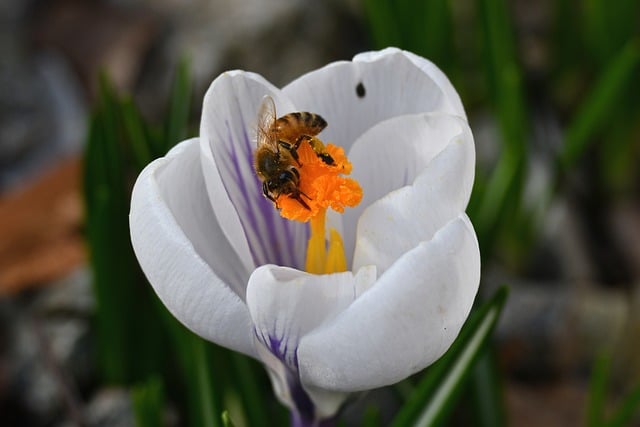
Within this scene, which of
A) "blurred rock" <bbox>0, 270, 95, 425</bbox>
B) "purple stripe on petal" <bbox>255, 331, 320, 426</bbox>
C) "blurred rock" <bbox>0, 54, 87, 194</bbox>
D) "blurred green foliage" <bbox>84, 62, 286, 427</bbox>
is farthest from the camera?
"blurred rock" <bbox>0, 54, 87, 194</bbox>

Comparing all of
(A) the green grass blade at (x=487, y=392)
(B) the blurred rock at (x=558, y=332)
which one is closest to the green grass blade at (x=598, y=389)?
(A) the green grass blade at (x=487, y=392)

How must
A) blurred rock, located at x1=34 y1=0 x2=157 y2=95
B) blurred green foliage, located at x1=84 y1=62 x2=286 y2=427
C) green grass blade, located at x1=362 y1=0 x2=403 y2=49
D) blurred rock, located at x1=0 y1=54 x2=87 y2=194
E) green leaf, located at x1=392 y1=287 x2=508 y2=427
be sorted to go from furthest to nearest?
blurred rock, located at x1=34 y1=0 x2=157 y2=95 < blurred rock, located at x1=0 y1=54 x2=87 y2=194 < green grass blade, located at x1=362 y1=0 x2=403 y2=49 < blurred green foliage, located at x1=84 y1=62 x2=286 y2=427 < green leaf, located at x1=392 y1=287 x2=508 y2=427

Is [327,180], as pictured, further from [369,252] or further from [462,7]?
[462,7]

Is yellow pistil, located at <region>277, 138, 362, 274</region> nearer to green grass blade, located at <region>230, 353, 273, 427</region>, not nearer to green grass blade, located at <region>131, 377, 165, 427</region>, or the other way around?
green grass blade, located at <region>131, 377, 165, 427</region>

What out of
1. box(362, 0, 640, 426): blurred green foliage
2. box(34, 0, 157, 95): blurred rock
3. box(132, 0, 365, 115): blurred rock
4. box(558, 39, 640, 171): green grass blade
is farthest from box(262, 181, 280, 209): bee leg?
box(34, 0, 157, 95): blurred rock

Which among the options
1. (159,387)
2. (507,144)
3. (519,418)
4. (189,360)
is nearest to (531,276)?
(519,418)

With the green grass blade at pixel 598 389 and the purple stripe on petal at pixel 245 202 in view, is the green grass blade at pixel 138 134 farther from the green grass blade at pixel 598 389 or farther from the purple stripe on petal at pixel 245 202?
the green grass blade at pixel 598 389

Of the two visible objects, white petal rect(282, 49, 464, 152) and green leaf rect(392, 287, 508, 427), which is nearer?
white petal rect(282, 49, 464, 152)
